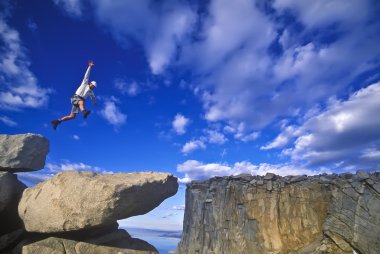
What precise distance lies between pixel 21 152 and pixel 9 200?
97.2 inches

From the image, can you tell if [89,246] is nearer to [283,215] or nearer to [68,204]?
[68,204]

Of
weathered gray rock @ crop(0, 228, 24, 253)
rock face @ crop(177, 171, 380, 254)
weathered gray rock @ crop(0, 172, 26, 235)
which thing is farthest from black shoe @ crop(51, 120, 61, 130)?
rock face @ crop(177, 171, 380, 254)

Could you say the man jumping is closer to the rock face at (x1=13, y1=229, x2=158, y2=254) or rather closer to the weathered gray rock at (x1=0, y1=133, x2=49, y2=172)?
the weathered gray rock at (x1=0, y1=133, x2=49, y2=172)

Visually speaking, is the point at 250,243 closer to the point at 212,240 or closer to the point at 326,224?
the point at 212,240

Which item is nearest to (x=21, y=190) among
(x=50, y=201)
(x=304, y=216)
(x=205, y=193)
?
(x=50, y=201)

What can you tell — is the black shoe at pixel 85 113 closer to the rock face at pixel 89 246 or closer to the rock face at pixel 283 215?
the rock face at pixel 89 246

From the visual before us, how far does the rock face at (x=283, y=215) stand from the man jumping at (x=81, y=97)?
7.57 metres

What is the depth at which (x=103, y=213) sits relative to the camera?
1241 cm

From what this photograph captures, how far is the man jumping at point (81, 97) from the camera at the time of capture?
13391mm

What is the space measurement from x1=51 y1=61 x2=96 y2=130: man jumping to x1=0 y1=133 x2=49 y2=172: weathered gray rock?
3007 millimetres

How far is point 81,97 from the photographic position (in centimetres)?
1355

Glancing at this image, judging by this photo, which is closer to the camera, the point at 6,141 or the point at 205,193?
the point at 6,141

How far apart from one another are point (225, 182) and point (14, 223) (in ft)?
38.0

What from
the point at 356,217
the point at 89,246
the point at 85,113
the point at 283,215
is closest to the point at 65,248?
the point at 89,246
